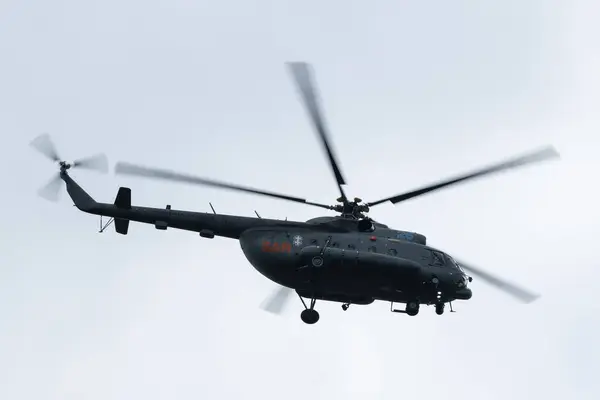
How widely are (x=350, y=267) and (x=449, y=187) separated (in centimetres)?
427

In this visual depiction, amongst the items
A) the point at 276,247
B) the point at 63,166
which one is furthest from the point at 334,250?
the point at 63,166

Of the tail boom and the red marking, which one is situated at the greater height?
the tail boom

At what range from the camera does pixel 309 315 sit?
31844 mm

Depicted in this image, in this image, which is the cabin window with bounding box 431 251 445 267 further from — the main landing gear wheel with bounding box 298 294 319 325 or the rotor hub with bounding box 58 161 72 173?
the rotor hub with bounding box 58 161 72 173

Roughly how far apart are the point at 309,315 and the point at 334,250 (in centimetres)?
306

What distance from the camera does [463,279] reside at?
3178 cm

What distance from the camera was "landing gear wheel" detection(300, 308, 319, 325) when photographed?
1254 inches

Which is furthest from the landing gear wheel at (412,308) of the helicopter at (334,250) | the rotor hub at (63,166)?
the rotor hub at (63,166)

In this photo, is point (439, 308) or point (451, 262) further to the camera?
point (451, 262)

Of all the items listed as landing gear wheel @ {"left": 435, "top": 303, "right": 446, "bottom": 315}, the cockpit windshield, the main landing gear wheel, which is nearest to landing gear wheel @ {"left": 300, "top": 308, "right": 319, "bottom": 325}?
the main landing gear wheel

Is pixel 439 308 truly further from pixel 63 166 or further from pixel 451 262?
pixel 63 166

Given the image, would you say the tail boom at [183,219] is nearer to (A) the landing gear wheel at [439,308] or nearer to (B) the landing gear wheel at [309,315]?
(B) the landing gear wheel at [309,315]

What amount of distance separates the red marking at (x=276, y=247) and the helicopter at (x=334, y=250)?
0.02 meters

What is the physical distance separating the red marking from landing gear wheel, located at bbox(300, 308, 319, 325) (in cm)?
250
